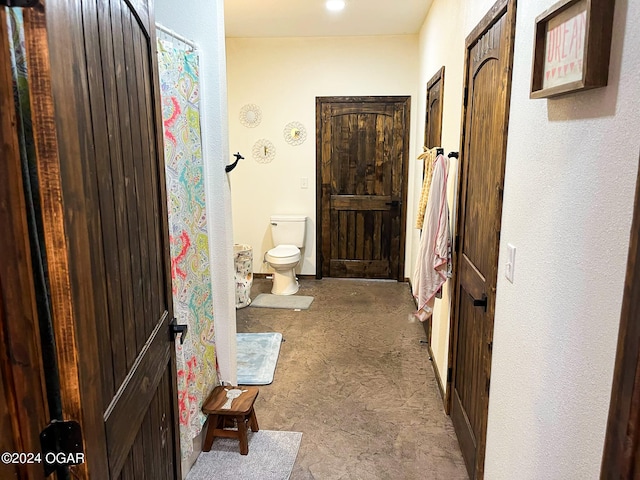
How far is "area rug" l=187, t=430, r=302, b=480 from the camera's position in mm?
2178

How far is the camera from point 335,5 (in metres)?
3.86

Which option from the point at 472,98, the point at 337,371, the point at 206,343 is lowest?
the point at 337,371

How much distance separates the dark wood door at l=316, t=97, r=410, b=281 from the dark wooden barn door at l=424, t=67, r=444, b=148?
2.99 ft

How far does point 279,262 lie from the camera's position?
4797mm

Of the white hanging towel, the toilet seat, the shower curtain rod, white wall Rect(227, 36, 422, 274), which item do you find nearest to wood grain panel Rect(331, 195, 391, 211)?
white wall Rect(227, 36, 422, 274)

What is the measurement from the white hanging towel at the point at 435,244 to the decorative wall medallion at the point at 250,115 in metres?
2.90

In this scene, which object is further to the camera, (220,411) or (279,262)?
(279,262)

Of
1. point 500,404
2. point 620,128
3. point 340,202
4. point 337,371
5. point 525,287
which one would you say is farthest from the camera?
point 340,202

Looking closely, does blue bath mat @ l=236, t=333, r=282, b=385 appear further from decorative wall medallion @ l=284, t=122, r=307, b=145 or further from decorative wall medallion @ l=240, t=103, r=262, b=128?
decorative wall medallion @ l=240, t=103, r=262, b=128

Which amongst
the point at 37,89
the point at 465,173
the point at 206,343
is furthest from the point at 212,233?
the point at 37,89

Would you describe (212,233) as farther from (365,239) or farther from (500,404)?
(365,239)

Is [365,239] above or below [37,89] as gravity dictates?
below

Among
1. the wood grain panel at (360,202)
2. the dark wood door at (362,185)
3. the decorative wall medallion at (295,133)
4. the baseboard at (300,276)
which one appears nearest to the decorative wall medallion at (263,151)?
the decorative wall medallion at (295,133)

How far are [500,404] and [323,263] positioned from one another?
12.5 ft
